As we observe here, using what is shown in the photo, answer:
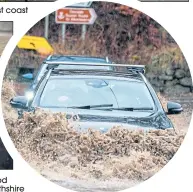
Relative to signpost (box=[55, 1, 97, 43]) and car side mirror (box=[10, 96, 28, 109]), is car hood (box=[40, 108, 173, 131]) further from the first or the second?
signpost (box=[55, 1, 97, 43])

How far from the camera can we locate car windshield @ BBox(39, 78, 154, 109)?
363 centimetres

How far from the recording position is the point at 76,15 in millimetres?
3619

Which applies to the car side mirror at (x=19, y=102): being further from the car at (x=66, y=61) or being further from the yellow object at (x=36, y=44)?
the yellow object at (x=36, y=44)

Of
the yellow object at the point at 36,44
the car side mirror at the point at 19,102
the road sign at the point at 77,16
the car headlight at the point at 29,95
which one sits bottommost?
the car side mirror at the point at 19,102

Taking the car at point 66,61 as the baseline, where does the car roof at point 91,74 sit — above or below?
below

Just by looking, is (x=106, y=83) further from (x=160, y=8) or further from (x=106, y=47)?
(x=160, y=8)

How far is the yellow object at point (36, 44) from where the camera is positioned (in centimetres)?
362

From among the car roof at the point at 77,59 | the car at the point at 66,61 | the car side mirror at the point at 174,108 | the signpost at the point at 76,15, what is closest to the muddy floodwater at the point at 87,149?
the car side mirror at the point at 174,108

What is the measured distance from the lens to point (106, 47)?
3.65 m

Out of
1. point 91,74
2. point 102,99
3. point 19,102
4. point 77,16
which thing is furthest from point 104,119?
point 77,16

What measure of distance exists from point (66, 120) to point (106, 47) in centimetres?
49

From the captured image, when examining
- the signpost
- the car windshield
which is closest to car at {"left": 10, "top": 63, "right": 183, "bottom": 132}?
the car windshield

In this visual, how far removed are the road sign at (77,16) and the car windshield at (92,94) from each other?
1.10 feet

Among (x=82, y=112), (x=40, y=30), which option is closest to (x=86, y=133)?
(x=82, y=112)
